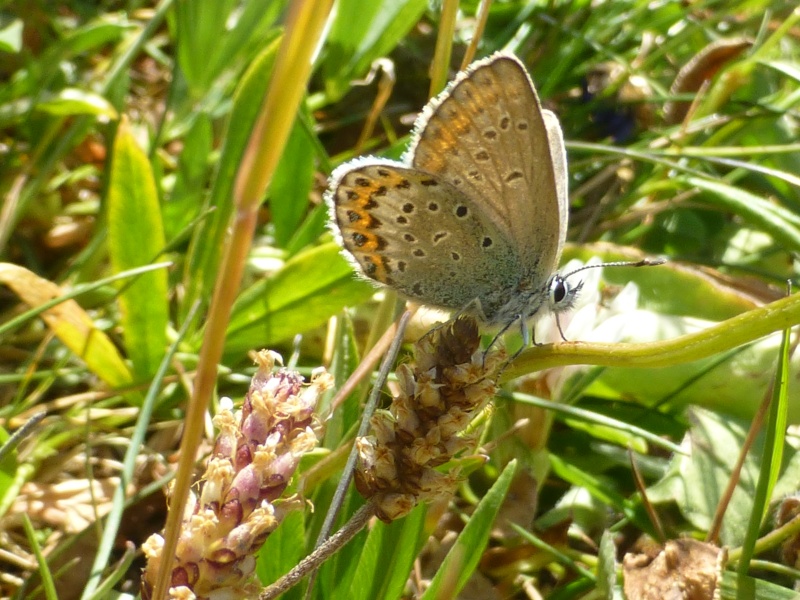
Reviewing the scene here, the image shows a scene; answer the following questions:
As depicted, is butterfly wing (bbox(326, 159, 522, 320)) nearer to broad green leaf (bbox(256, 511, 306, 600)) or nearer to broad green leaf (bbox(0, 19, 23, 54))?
broad green leaf (bbox(256, 511, 306, 600))

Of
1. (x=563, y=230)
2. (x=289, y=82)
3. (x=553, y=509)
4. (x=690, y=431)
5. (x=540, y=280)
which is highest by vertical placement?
(x=289, y=82)

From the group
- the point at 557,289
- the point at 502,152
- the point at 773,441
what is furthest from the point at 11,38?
the point at 773,441

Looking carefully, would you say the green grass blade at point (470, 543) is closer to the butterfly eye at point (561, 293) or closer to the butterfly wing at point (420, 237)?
the butterfly wing at point (420, 237)

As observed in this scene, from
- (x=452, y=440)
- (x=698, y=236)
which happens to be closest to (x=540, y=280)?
(x=452, y=440)

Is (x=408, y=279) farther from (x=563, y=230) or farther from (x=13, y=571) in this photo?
(x=13, y=571)

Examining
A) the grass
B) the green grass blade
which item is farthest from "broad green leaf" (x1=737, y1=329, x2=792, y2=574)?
the green grass blade

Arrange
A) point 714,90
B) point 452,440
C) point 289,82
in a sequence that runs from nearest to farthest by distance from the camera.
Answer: point 289,82
point 452,440
point 714,90

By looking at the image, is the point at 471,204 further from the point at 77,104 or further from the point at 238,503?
the point at 77,104
